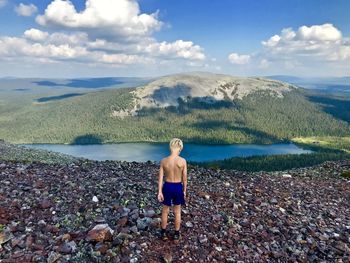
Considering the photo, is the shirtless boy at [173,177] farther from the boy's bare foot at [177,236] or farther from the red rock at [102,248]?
the red rock at [102,248]

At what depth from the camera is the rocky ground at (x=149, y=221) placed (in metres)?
13.3

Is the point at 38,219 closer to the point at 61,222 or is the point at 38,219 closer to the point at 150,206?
the point at 61,222

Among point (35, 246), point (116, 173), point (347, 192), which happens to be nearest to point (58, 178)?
point (116, 173)

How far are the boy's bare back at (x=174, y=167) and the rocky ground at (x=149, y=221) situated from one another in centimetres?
265

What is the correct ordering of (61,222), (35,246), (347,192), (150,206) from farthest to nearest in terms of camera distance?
(347,192), (150,206), (61,222), (35,246)

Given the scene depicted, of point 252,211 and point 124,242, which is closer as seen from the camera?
point 124,242

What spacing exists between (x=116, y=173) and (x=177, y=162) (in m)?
12.8


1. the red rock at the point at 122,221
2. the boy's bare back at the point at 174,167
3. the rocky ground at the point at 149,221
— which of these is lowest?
the rocky ground at the point at 149,221

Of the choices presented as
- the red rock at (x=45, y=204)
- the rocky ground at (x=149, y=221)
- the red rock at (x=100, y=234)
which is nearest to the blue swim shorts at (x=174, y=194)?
the rocky ground at (x=149, y=221)

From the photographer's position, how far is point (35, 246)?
13.3 m

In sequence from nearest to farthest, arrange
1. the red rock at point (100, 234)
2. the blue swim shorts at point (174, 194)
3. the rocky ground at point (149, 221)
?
the rocky ground at point (149, 221) → the red rock at point (100, 234) → the blue swim shorts at point (174, 194)

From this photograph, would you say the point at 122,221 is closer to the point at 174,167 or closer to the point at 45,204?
the point at 174,167

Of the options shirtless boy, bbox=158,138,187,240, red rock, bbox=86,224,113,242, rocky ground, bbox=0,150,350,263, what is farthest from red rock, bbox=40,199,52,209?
shirtless boy, bbox=158,138,187,240

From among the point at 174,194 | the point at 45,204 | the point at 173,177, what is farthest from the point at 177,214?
the point at 45,204
